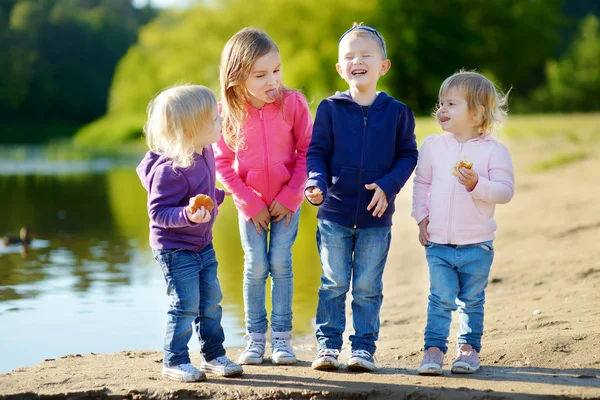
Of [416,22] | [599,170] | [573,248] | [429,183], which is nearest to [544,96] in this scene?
[416,22]

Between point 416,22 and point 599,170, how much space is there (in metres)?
31.0

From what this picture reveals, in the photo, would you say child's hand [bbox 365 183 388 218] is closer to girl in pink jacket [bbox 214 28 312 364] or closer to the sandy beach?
girl in pink jacket [bbox 214 28 312 364]

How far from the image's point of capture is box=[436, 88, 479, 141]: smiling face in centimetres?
416

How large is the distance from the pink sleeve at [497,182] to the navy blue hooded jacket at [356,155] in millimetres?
365

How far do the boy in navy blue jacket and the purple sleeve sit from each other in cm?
62

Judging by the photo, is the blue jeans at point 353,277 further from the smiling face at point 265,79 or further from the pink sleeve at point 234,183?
the smiling face at point 265,79

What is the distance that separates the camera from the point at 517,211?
10.3 meters

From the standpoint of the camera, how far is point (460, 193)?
4.11m

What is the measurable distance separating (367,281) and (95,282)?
3.70 metres

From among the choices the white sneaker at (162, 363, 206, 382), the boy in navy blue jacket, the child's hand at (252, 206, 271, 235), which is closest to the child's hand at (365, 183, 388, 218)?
the boy in navy blue jacket

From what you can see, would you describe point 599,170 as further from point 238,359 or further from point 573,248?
point 238,359

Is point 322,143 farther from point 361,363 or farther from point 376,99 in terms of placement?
point 361,363

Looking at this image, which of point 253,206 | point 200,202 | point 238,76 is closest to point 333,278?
point 253,206

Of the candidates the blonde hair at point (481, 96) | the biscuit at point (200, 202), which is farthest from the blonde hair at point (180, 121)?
the blonde hair at point (481, 96)
